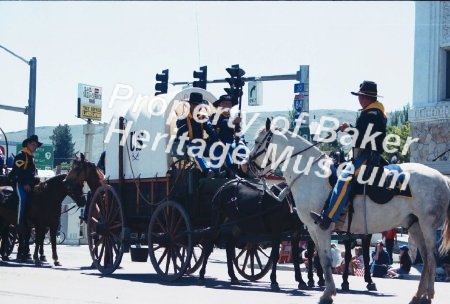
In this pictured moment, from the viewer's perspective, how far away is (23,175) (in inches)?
780

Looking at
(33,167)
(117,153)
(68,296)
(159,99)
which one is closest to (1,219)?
(33,167)

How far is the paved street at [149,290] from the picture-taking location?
492 inches

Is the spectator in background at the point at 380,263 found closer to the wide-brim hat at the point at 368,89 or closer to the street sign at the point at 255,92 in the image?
the wide-brim hat at the point at 368,89

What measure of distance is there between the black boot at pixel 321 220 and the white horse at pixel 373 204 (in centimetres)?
11

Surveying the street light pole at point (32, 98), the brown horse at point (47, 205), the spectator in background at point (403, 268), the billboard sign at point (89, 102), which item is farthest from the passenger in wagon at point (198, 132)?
the billboard sign at point (89, 102)

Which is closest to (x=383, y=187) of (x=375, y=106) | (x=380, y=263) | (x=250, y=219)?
(x=375, y=106)

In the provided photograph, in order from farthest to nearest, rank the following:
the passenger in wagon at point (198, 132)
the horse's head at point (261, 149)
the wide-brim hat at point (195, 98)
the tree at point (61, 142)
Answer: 1. the tree at point (61, 142)
2. the wide-brim hat at point (195, 98)
3. the passenger in wagon at point (198, 132)
4. the horse's head at point (261, 149)

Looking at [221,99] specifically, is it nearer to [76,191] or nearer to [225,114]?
[225,114]

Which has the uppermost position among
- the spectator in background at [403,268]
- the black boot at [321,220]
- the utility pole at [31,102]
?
the utility pole at [31,102]

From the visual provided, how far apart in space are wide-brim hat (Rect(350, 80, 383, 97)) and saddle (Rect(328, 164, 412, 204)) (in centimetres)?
108

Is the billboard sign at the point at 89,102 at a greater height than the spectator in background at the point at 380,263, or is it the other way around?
the billboard sign at the point at 89,102

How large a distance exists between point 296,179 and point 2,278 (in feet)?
19.8

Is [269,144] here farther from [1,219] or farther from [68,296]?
[1,219]

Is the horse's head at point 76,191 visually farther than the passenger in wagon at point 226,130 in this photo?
Yes
